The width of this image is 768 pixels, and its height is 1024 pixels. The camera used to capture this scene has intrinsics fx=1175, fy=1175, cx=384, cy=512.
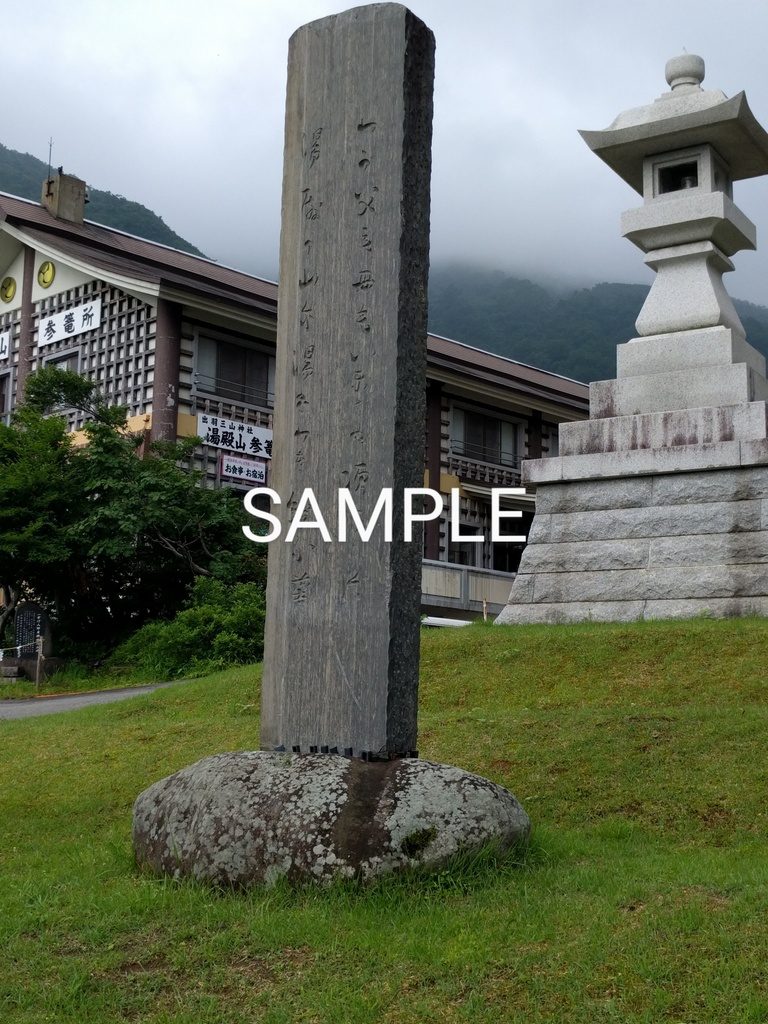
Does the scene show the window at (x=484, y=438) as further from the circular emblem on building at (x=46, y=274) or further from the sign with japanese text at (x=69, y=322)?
the circular emblem on building at (x=46, y=274)

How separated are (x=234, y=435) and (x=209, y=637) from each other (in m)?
6.56

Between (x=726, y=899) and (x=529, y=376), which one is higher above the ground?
(x=529, y=376)

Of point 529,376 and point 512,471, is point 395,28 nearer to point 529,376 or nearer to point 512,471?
point 512,471

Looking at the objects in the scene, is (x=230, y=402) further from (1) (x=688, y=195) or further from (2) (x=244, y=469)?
(1) (x=688, y=195)

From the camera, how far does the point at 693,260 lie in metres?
12.6

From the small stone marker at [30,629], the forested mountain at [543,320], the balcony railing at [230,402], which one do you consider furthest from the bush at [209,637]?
the forested mountain at [543,320]

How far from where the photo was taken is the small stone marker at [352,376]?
5941 millimetres

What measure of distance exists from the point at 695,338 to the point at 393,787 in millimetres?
8284

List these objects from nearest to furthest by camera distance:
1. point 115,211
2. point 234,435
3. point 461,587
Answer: point 461,587, point 234,435, point 115,211

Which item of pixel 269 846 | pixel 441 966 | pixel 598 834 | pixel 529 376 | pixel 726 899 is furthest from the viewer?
pixel 529 376

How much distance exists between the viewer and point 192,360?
72.3 feet

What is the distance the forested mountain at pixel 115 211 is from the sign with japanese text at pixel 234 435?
57.4 feet

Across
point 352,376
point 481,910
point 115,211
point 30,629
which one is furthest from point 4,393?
point 481,910

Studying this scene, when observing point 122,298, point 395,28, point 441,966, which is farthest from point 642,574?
point 122,298
